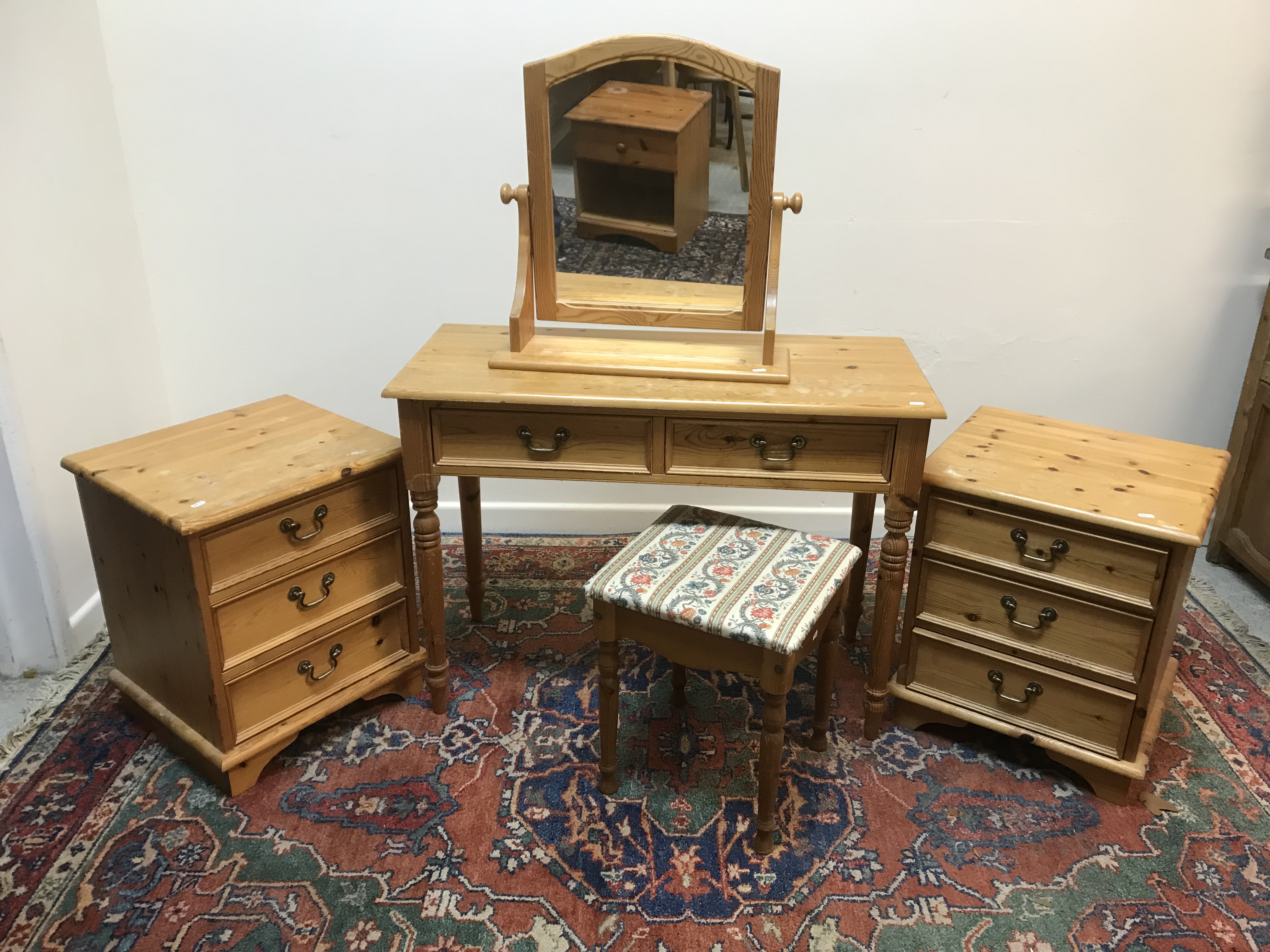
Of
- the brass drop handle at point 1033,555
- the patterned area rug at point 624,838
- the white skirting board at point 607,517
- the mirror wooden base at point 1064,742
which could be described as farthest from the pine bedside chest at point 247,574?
the brass drop handle at point 1033,555

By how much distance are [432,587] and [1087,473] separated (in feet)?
4.61

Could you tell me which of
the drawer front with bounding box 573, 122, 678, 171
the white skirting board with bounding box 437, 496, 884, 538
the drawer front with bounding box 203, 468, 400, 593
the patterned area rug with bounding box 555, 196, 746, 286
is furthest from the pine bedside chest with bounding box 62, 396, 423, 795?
the white skirting board with bounding box 437, 496, 884, 538

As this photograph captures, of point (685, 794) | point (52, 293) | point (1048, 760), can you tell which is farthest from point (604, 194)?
point (1048, 760)

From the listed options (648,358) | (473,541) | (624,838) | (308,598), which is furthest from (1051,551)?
(308,598)

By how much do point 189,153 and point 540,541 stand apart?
1484 mm

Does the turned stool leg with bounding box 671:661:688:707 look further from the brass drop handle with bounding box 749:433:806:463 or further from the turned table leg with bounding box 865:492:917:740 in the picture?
the brass drop handle with bounding box 749:433:806:463

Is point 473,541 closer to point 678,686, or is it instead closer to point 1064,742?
point 678,686

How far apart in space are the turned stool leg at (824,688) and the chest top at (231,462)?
39.0 inches

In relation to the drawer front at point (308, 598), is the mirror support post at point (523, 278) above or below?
above

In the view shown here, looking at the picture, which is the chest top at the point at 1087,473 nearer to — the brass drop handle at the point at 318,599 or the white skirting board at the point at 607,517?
the white skirting board at the point at 607,517

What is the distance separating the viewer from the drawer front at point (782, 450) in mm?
1846

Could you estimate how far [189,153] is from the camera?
2.57m

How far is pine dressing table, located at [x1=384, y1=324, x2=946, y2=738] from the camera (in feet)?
6.00

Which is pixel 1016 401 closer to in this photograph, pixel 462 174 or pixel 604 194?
pixel 604 194
